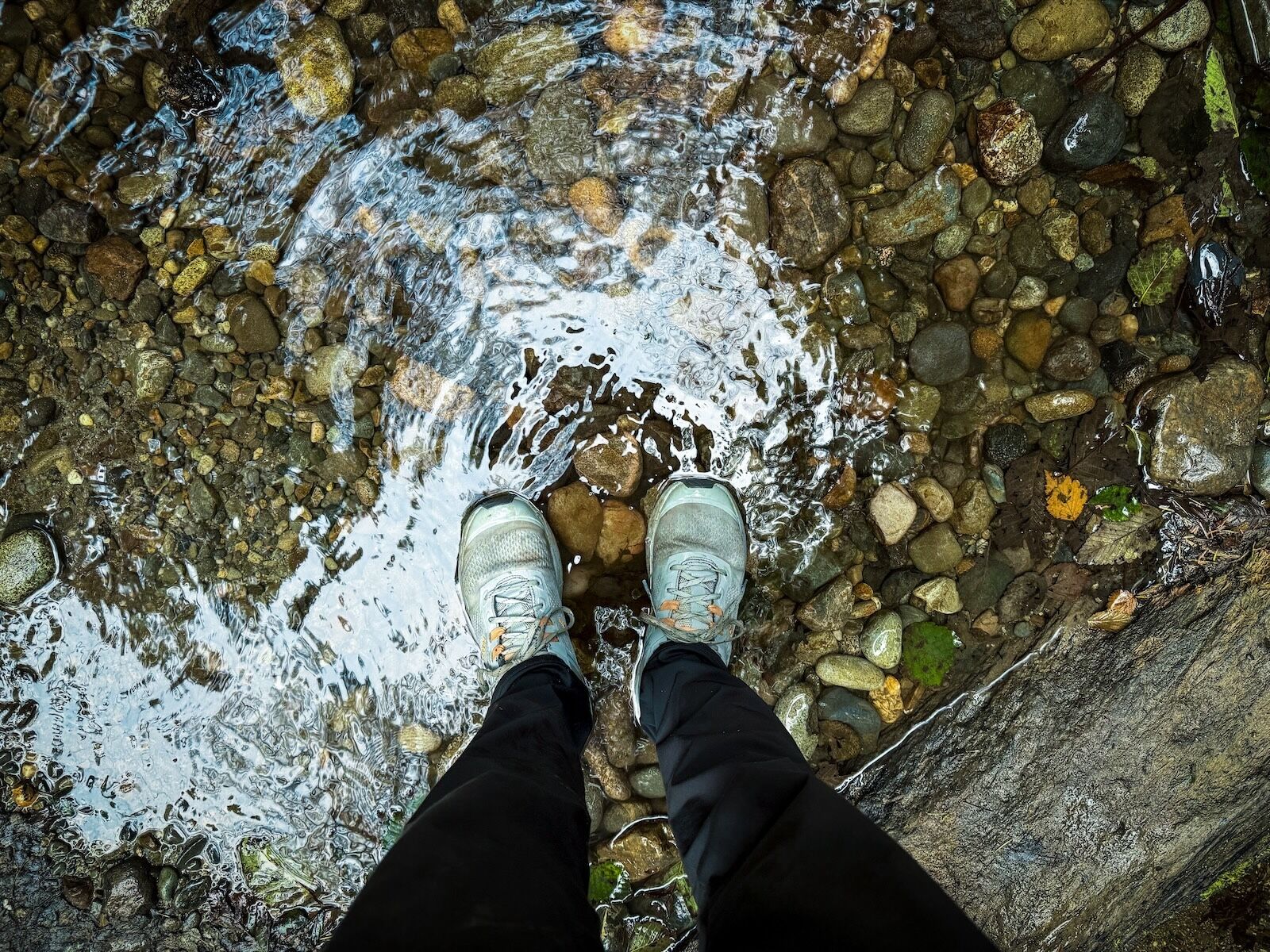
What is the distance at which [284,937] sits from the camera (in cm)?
224


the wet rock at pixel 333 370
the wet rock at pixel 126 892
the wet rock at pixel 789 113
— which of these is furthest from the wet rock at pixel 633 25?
the wet rock at pixel 126 892

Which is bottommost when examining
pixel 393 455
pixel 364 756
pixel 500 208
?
pixel 364 756

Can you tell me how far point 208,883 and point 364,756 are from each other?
26.3 inches

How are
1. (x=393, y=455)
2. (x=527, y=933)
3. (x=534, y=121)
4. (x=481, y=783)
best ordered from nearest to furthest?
(x=527, y=933) < (x=481, y=783) < (x=534, y=121) < (x=393, y=455)

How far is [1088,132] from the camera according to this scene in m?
1.98

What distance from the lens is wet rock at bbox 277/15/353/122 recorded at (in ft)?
6.35

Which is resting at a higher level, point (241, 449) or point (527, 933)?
point (241, 449)

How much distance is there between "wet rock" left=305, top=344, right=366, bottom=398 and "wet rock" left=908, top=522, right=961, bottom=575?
1.86 m

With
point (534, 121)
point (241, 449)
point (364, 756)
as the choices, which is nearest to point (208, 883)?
point (364, 756)

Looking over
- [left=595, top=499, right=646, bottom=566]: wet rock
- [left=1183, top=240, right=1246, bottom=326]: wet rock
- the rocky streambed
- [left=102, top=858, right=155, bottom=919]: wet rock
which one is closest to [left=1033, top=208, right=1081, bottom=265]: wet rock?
the rocky streambed

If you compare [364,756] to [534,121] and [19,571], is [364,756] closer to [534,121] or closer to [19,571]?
[19,571]

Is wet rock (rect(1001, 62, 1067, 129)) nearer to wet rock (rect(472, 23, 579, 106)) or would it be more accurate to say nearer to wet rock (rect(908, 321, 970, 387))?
wet rock (rect(908, 321, 970, 387))

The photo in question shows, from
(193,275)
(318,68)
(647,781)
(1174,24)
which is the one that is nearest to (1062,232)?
(1174,24)

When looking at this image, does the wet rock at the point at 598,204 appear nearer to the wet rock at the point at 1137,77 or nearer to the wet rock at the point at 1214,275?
the wet rock at the point at 1137,77
